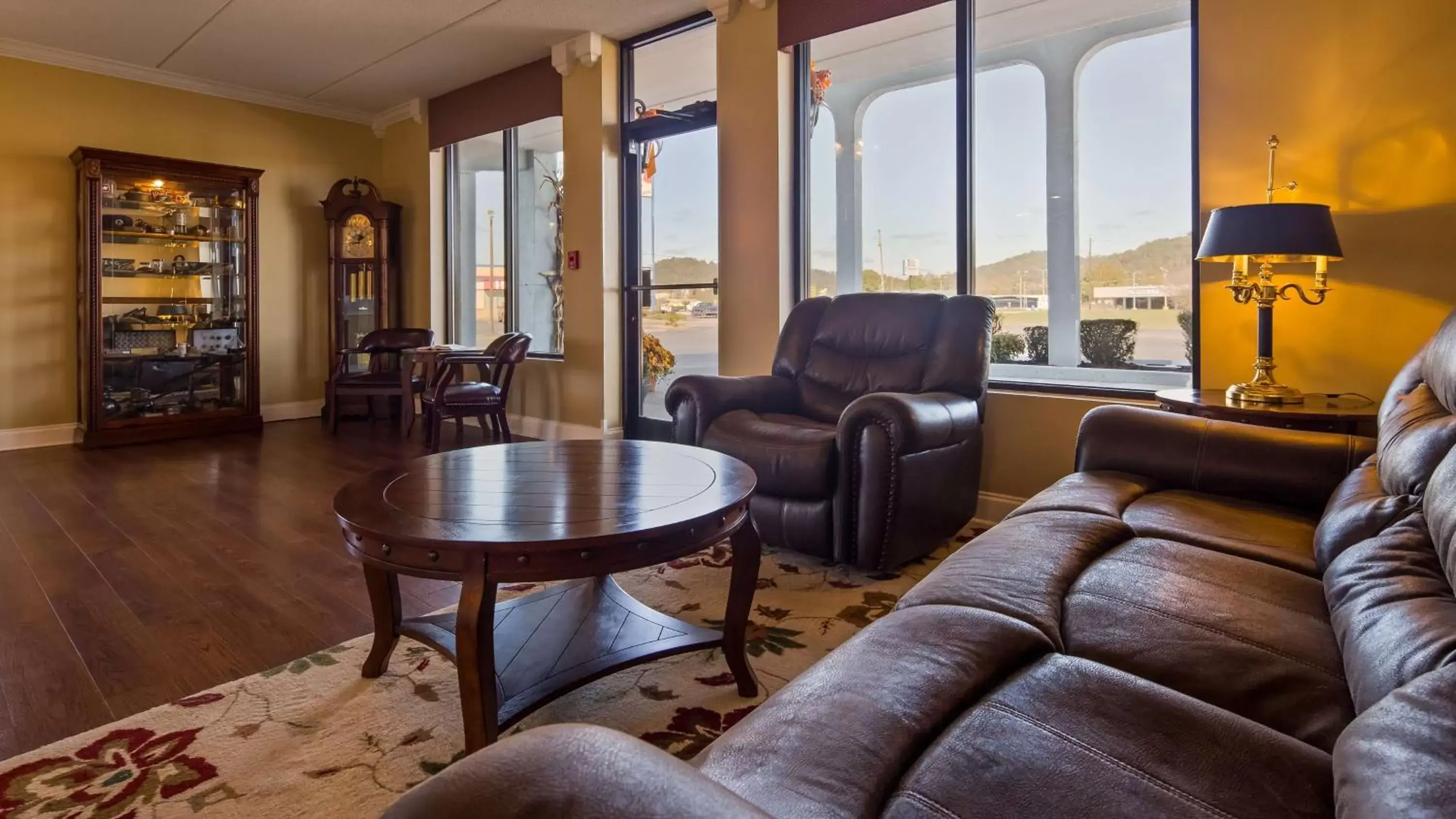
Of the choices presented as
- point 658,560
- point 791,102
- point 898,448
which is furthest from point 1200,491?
point 791,102

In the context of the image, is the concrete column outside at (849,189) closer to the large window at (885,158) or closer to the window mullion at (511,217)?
the large window at (885,158)

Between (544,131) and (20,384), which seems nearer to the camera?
(20,384)

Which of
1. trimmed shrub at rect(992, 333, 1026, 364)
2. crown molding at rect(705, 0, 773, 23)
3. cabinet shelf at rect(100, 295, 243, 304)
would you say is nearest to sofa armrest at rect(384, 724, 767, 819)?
trimmed shrub at rect(992, 333, 1026, 364)

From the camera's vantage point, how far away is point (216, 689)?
179 centimetres

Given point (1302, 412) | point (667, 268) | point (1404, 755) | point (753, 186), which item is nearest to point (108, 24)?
point (667, 268)

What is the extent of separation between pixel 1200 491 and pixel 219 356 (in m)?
6.16

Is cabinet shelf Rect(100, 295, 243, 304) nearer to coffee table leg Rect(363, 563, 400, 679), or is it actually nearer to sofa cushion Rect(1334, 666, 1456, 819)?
coffee table leg Rect(363, 563, 400, 679)

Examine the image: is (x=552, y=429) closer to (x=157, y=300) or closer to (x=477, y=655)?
(x=157, y=300)

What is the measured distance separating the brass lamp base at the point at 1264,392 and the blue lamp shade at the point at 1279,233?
35cm

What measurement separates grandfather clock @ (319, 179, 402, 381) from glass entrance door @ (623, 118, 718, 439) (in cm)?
248

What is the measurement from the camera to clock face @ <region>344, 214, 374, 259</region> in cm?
623

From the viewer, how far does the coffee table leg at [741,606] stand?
5.81 feet

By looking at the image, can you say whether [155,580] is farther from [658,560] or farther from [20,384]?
[20,384]

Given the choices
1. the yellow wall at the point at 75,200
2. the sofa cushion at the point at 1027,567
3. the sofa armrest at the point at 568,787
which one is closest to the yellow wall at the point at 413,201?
the yellow wall at the point at 75,200
